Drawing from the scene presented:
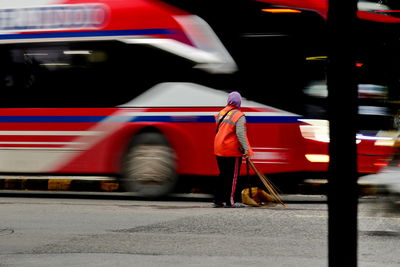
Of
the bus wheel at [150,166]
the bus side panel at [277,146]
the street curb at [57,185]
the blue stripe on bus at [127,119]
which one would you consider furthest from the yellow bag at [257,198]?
the street curb at [57,185]

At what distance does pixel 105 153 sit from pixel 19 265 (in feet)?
25.3

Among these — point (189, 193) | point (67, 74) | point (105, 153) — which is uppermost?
point (67, 74)

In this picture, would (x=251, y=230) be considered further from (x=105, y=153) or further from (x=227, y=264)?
(x=105, y=153)

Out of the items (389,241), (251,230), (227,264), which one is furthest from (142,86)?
(227,264)

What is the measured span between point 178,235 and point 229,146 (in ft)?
11.7

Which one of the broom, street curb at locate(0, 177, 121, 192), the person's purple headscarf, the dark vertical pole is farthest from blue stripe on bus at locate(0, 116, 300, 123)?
the dark vertical pole

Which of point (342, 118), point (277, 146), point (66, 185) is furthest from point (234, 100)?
point (342, 118)

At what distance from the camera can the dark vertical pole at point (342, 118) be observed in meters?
3.50

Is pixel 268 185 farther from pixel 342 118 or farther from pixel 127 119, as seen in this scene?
pixel 342 118

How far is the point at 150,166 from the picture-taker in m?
15.9

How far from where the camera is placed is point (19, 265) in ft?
28.2

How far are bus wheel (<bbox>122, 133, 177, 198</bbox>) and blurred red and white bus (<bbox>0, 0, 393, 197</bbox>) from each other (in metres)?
0.02

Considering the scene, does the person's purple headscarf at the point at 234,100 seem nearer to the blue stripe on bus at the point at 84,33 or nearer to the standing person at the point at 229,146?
the standing person at the point at 229,146

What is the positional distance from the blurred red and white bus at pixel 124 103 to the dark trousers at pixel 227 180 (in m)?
1.29
